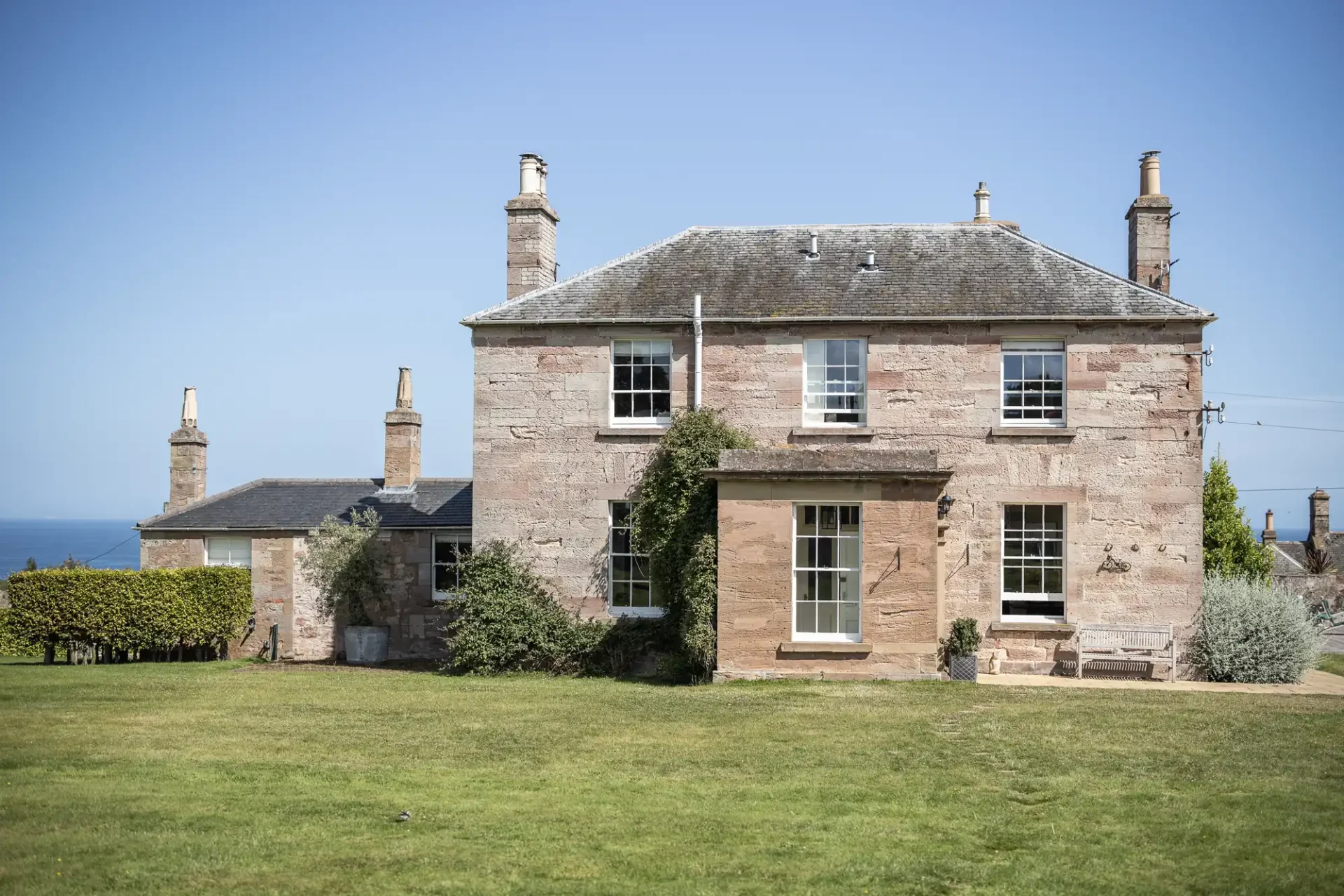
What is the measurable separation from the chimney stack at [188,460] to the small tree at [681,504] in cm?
1344

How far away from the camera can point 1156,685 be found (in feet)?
65.9

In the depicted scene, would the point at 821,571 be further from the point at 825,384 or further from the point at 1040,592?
the point at 1040,592

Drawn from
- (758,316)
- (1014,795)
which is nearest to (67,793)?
(1014,795)

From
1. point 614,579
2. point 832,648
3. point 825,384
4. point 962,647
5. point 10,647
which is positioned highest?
point 825,384

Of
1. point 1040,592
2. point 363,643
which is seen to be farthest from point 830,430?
point 363,643

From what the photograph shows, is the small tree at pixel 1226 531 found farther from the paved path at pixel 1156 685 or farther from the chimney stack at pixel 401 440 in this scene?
the chimney stack at pixel 401 440

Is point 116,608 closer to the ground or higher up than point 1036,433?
closer to the ground

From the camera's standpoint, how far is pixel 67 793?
34.5 feet

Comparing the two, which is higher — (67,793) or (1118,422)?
(1118,422)

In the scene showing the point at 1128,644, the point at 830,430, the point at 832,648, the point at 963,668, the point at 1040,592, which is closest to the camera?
the point at 832,648

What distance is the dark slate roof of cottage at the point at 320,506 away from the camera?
27172 millimetres

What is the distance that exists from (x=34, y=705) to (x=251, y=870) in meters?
9.25

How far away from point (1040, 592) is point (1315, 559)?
40.9 m

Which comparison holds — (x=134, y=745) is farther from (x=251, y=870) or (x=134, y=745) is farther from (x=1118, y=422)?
(x=1118, y=422)
